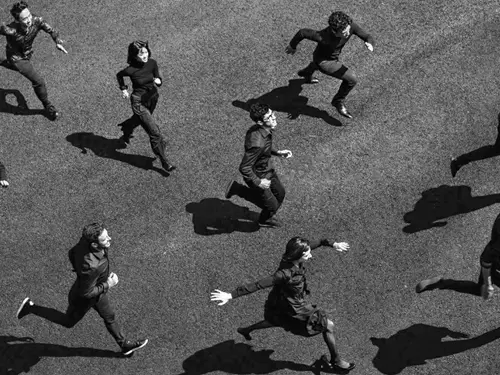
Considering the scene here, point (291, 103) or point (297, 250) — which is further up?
point (297, 250)

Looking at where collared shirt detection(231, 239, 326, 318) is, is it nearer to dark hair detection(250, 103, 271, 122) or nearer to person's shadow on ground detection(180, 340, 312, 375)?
person's shadow on ground detection(180, 340, 312, 375)

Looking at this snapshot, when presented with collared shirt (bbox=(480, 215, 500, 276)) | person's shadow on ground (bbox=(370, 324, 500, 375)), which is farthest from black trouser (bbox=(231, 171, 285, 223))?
collared shirt (bbox=(480, 215, 500, 276))

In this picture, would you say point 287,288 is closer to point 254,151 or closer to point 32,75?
point 254,151

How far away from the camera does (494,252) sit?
11.0 m

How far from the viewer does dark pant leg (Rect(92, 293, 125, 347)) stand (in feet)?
37.5

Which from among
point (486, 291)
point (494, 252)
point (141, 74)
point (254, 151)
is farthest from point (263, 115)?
point (486, 291)

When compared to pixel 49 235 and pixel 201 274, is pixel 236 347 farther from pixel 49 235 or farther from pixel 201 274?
pixel 49 235

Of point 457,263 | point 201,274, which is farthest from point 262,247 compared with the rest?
point 457,263

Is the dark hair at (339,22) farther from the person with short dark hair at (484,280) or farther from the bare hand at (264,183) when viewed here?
the person with short dark hair at (484,280)

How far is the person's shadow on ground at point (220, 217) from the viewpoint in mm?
13562

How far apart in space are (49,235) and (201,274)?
273cm

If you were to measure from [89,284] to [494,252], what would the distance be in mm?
5486

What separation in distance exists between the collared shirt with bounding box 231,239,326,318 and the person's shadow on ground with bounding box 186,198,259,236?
98.6 inches

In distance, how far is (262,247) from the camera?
1328cm
